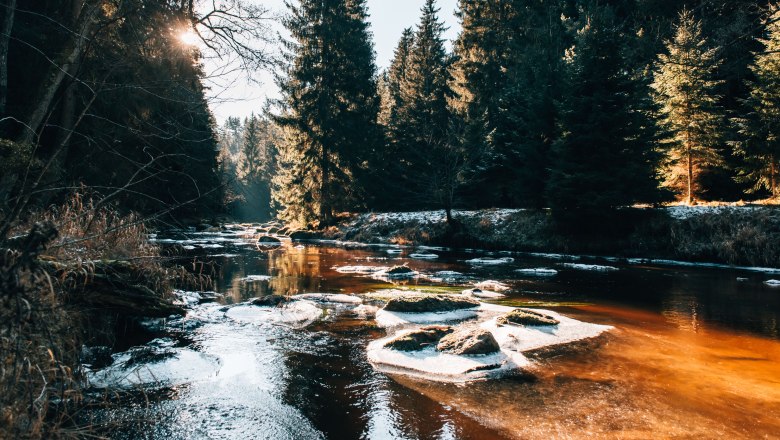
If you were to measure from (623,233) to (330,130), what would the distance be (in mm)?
20215

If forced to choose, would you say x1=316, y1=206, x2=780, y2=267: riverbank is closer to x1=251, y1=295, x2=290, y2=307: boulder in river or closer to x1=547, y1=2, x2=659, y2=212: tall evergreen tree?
x1=547, y1=2, x2=659, y2=212: tall evergreen tree

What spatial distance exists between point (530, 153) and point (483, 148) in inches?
176

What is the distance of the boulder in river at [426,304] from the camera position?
9508 mm

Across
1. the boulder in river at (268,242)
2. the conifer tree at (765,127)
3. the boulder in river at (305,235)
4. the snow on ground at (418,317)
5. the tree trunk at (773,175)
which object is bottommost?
the snow on ground at (418,317)

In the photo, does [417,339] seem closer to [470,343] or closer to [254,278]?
[470,343]

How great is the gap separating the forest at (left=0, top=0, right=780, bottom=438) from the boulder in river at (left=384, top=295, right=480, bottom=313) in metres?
3.95

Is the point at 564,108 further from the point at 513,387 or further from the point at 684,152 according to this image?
the point at 513,387

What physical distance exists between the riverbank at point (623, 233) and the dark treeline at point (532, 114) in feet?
3.59

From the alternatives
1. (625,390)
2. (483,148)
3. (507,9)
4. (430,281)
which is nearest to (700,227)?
(430,281)

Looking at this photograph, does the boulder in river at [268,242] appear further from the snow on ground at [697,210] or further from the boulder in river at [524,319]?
the snow on ground at [697,210]

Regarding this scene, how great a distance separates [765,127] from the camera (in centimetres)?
1984

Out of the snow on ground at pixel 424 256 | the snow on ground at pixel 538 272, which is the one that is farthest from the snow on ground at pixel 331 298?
the snow on ground at pixel 424 256

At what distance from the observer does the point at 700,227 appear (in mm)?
17391

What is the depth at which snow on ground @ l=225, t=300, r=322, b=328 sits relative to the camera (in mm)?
8680
